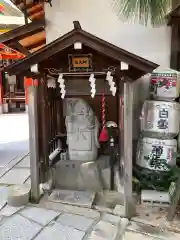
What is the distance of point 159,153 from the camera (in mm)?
5090

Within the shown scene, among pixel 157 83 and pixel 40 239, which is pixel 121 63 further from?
pixel 40 239

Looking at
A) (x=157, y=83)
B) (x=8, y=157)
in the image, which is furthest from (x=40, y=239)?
(x=8, y=157)

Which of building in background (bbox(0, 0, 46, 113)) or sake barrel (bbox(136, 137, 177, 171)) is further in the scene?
building in background (bbox(0, 0, 46, 113))

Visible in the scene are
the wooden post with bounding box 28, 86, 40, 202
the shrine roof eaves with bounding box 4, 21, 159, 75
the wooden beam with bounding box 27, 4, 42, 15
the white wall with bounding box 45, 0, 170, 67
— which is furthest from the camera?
the wooden beam with bounding box 27, 4, 42, 15

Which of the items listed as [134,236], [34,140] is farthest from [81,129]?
[134,236]

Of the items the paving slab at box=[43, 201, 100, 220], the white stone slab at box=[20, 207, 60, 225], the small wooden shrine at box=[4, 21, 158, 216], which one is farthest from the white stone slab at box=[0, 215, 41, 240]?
the small wooden shrine at box=[4, 21, 158, 216]

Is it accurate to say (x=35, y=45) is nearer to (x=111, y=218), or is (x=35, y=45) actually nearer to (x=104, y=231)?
(x=111, y=218)

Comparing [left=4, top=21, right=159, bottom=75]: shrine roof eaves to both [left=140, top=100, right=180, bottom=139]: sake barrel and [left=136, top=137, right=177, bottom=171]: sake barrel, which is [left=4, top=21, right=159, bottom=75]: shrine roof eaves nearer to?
[left=140, top=100, right=180, bottom=139]: sake barrel

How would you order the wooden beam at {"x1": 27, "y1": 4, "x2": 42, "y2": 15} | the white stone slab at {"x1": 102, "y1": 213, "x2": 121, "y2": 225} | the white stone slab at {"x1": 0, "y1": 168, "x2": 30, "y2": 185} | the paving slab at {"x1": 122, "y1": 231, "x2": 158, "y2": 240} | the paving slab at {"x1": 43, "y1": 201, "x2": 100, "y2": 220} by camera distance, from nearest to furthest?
the paving slab at {"x1": 122, "y1": 231, "x2": 158, "y2": 240} < the white stone slab at {"x1": 102, "y1": 213, "x2": 121, "y2": 225} < the paving slab at {"x1": 43, "y1": 201, "x2": 100, "y2": 220} < the white stone slab at {"x1": 0, "y1": 168, "x2": 30, "y2": 185} < the wooden beam at {"x1": 27, "y1": 4, "x2": 42, "y2": 15}

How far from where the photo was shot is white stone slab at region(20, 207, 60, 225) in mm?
4207

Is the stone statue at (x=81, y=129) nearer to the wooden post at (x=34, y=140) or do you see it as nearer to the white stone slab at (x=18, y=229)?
the wooden post at (x=34, y=140)

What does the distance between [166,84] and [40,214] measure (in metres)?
3.43

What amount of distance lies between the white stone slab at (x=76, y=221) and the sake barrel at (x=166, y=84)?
2789 millimetres

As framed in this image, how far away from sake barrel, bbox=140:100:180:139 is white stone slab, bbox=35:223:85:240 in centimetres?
244
